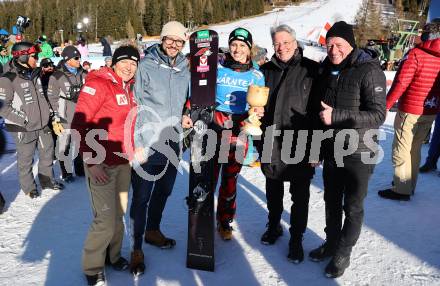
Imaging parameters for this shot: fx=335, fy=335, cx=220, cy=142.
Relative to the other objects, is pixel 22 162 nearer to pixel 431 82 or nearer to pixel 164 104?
pixel 164 104

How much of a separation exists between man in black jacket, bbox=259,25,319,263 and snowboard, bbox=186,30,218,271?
495 mm

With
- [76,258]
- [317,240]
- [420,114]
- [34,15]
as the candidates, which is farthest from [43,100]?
[34,15]

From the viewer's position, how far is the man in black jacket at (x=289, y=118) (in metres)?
2.69

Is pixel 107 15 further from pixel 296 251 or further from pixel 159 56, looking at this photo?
pixel 296 251

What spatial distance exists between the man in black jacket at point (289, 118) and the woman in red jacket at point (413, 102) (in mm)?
1321

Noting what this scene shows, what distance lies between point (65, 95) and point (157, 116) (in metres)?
2.62

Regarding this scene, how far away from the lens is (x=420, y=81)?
3719mm

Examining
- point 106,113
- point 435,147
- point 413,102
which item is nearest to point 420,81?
point 413,102

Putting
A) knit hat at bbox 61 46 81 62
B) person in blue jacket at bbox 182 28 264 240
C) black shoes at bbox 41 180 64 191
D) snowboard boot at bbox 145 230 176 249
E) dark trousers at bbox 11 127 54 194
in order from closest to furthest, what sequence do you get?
person in blue jacket at bbox 182 28 264 240
snowboard boot at bbox 145 230 176 249
dark trousers at bbox 11 127 54 194
black shoes at bbox 41 180 64 191
knit hat at bbox 61 46 81 62

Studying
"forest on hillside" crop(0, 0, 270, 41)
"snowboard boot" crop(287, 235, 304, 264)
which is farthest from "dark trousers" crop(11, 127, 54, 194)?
"forest on hillside" crop(0, 0, 270, 41)

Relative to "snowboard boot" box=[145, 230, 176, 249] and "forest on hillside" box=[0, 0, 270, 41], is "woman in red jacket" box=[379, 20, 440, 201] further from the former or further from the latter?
"forest on hillside" box=[0, 0, 270, 41]

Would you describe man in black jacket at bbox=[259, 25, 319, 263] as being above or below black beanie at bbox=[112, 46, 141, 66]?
below

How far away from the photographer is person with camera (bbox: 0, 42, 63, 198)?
388 cm

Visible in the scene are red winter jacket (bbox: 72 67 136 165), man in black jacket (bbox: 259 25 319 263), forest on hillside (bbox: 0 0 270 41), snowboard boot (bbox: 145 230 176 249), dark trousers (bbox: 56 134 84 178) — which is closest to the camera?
red winter jacket (bbox: 72 67 136 165)
